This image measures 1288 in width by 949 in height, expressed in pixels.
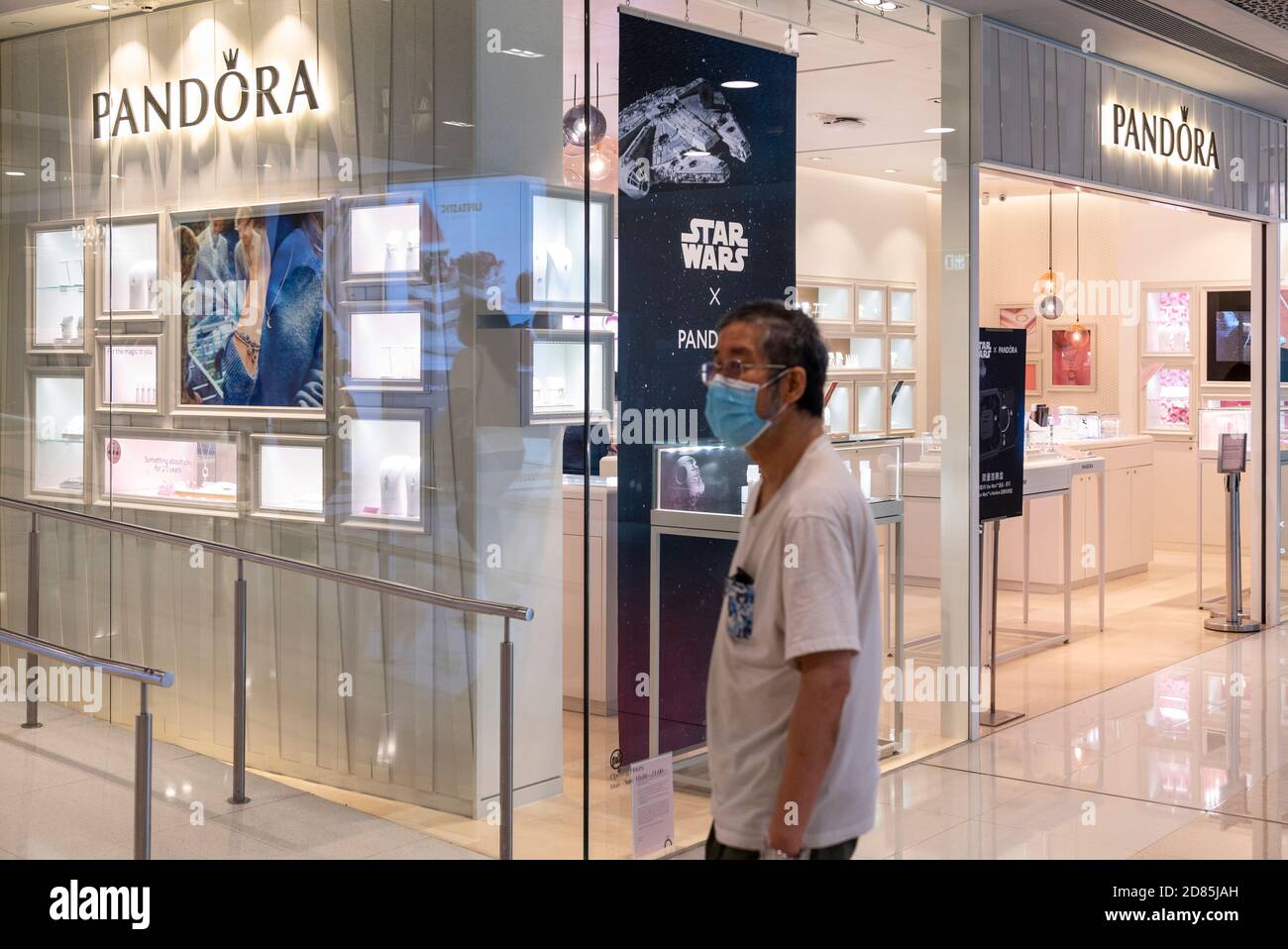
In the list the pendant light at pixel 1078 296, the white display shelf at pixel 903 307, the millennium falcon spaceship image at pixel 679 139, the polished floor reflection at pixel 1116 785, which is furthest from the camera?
the pendant light at pixel 1078 296

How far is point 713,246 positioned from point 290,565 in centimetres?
173

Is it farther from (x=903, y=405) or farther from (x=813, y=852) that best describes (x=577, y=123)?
(x=903, y=405)

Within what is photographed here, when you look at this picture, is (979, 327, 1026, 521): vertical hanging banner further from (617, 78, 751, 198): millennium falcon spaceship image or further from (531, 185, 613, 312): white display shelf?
(531, 185, 613, 312): white display shelf

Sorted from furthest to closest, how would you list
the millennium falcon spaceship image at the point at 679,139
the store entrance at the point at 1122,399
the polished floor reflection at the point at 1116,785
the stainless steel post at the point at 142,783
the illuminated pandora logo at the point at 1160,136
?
the store entrance at the point at 1122,399 → the illuminated pandora logo at the point at 1160,136 → the polished floor reflection at the point at 1116,785 → the millennium falcon spaceship image at the point at 679,139 → the stainless steel post at the point at 142,783

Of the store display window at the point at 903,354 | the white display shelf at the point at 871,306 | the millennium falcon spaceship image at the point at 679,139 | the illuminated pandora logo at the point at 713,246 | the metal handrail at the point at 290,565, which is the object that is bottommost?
the metal handrail at the point at 290,565

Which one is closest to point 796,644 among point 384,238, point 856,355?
point 384,238

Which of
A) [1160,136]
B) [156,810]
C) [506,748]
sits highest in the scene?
[1160,136]

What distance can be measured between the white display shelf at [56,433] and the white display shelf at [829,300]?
7648mm

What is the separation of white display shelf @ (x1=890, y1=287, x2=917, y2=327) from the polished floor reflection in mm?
A: 5876

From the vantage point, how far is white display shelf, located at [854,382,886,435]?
1176 centimetres

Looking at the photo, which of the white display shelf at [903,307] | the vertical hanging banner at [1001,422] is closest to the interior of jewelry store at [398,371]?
the vertical hanging banner at [1001,422]

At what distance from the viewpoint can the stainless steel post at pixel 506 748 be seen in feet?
12.0

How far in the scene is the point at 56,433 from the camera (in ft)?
14.0

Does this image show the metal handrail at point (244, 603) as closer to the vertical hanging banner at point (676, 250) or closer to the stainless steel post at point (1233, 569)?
the vertical hanging banner at point (676, 250)
